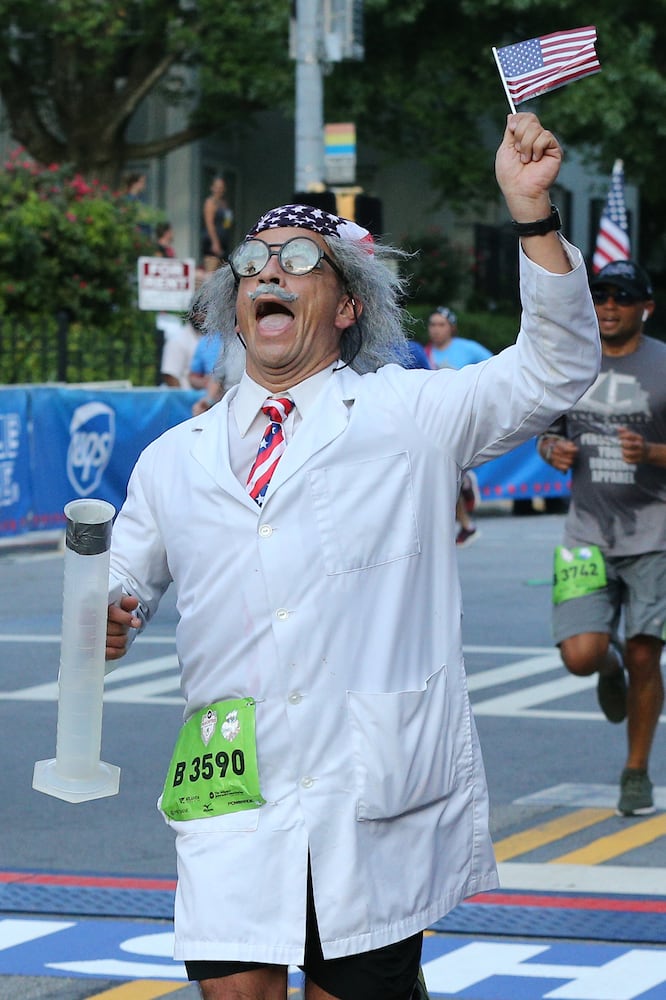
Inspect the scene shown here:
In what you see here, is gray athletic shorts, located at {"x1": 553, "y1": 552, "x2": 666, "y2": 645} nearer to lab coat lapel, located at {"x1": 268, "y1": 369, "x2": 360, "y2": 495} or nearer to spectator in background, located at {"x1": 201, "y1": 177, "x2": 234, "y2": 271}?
lab coat lapel, located at {"x1": 268, "y1": 369, "x2": 360, "y2": 495}

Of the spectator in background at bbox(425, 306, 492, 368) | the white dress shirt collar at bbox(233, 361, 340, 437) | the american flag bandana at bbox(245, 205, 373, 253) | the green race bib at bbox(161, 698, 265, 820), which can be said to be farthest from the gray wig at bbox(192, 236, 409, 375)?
the spectator in background at bbox(425, 306, 492, 368)

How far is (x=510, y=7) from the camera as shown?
88.7 ft

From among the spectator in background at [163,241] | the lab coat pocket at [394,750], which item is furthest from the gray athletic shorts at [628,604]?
the spectator in background at [163,241]

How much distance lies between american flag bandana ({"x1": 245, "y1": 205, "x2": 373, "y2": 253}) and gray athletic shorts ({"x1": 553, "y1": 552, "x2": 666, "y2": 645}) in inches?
133

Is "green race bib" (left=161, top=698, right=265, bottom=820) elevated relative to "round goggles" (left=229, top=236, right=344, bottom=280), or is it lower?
lower

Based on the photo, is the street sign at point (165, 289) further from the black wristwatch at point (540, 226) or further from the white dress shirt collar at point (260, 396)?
the black wristwatch at point (540, 226)

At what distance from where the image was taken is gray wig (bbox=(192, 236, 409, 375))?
3.70 metres

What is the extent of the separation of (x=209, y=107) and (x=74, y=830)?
84.4ft

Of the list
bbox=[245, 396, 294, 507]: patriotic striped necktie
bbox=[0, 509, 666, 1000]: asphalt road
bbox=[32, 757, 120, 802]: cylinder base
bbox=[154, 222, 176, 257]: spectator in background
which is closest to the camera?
bbox=[32, 757, 120, 802]: cylinder base

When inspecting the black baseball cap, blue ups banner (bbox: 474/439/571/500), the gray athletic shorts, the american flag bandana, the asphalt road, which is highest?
the american flag bandana

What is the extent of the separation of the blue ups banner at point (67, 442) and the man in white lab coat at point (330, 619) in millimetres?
11349

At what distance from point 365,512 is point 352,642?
24cm

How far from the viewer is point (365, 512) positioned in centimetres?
348

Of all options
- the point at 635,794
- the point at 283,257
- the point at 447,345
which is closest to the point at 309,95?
the point at 447,345
